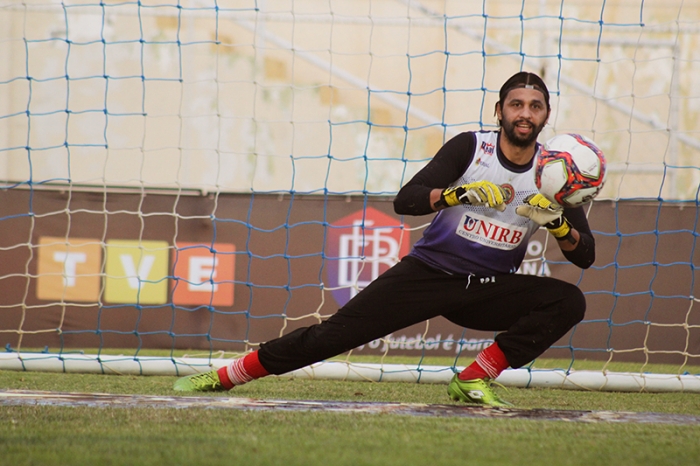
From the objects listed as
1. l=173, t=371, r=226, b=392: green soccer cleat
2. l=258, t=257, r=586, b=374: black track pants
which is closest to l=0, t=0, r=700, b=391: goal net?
l=173, t=371, r=226, b=392: green soccer cleat

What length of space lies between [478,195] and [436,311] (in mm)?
675

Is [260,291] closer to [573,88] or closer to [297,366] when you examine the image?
[297,366]

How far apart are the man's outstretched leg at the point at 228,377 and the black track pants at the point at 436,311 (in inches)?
2.8

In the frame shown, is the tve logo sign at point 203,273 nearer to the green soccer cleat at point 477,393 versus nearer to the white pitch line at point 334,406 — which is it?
the white pitch line at point 334,406

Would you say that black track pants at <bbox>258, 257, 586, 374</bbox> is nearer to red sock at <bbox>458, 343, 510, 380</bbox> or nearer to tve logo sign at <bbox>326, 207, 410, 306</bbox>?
red sock at <bbox>458, 343, 510, 380</bbox>

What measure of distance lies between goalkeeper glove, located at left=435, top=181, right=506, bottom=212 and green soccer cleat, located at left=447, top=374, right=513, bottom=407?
0.87 metres

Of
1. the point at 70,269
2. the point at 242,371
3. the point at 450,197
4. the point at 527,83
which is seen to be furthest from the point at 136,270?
the point at 527,83

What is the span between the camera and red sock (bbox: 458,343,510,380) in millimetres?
3857

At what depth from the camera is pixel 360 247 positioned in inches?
254

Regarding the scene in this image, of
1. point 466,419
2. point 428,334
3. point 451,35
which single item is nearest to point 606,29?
point 451,35

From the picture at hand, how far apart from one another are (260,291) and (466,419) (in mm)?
3348

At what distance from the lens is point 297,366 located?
12.6 feet

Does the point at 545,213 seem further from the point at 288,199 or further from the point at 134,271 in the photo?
the point at 134,271

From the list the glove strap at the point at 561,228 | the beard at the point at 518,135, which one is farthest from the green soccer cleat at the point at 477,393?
the beard at the point at 518,135
